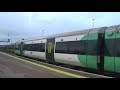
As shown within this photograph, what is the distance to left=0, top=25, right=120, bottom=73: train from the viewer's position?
1786 cm

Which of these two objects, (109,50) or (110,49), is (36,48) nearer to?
(109,50)

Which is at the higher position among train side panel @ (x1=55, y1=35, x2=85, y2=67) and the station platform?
train side panel @ (x1=55, y1=35, x2=85, y2=67)

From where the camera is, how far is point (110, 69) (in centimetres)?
1822

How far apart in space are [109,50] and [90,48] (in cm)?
297

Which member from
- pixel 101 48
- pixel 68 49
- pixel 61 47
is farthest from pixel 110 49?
pixel 61 47

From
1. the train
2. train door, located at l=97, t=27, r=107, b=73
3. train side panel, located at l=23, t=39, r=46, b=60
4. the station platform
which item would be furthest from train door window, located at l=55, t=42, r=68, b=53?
train door, located at l=97, t=27, r=107, b=73

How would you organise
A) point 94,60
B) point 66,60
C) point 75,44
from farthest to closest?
point 66,60 → point 75,44 → point 94,60

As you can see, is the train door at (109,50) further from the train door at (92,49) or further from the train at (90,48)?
the train door at (92,49)

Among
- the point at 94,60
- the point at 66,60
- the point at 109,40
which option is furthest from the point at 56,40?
the point at 109,40

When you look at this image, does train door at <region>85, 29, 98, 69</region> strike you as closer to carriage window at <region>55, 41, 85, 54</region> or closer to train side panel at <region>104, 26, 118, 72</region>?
carriage window at <region>55, 41, 85, 54</region>

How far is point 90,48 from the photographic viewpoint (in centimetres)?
2119

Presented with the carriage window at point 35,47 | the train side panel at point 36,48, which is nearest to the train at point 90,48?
the train side panel at point 36,48
